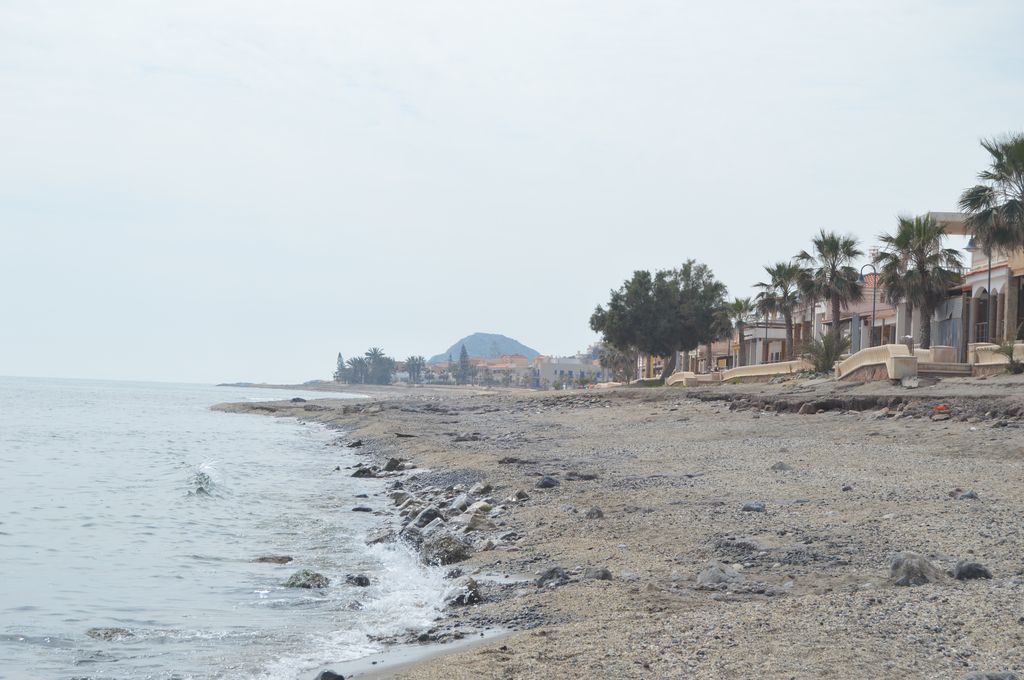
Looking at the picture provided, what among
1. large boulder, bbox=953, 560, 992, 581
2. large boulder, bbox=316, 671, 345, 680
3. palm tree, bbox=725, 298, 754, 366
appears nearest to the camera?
large boulder, bbox=316, 671, 345, 680

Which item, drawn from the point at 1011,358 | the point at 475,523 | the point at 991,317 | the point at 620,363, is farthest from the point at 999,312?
the point at 620,363

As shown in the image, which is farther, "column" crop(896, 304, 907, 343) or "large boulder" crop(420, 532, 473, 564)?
"column" crop(896, 304, 907, 343)

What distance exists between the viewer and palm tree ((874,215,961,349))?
35438 mm

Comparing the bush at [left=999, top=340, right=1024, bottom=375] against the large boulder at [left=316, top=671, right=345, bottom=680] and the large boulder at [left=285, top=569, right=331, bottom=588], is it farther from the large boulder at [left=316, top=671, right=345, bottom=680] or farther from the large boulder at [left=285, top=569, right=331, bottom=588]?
the large boulder at [left=316, top=671, right=345, bottom=680]

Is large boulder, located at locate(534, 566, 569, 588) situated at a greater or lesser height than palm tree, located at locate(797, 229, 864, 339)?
lesser

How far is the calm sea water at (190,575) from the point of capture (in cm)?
735

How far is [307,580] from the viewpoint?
9.75 m

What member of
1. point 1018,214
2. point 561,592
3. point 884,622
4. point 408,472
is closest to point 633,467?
point 408,472

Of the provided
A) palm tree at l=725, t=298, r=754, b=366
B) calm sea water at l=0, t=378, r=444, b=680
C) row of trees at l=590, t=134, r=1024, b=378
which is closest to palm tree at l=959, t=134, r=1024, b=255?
row of trees at l=590, t=134, r=1024, b=378

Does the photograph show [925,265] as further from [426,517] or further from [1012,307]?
[426,517]

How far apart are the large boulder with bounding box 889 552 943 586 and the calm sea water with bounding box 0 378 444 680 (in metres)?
3.56

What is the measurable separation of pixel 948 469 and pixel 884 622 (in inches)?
316

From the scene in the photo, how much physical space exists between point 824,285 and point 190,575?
42.6 metres

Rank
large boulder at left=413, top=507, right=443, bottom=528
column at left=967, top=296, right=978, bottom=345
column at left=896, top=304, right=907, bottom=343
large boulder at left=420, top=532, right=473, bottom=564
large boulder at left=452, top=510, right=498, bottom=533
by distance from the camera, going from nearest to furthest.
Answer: large boulder at left=420, top=532, right=473, bottom=564, large boulder at left=452, top=510, right=498, bottom=533, large boulder at left=413, top=507, right=443, bottom=528, column at left=967, top=296, right=978, bottom=345, column at left=896, top=304, right=907, bottom=343
